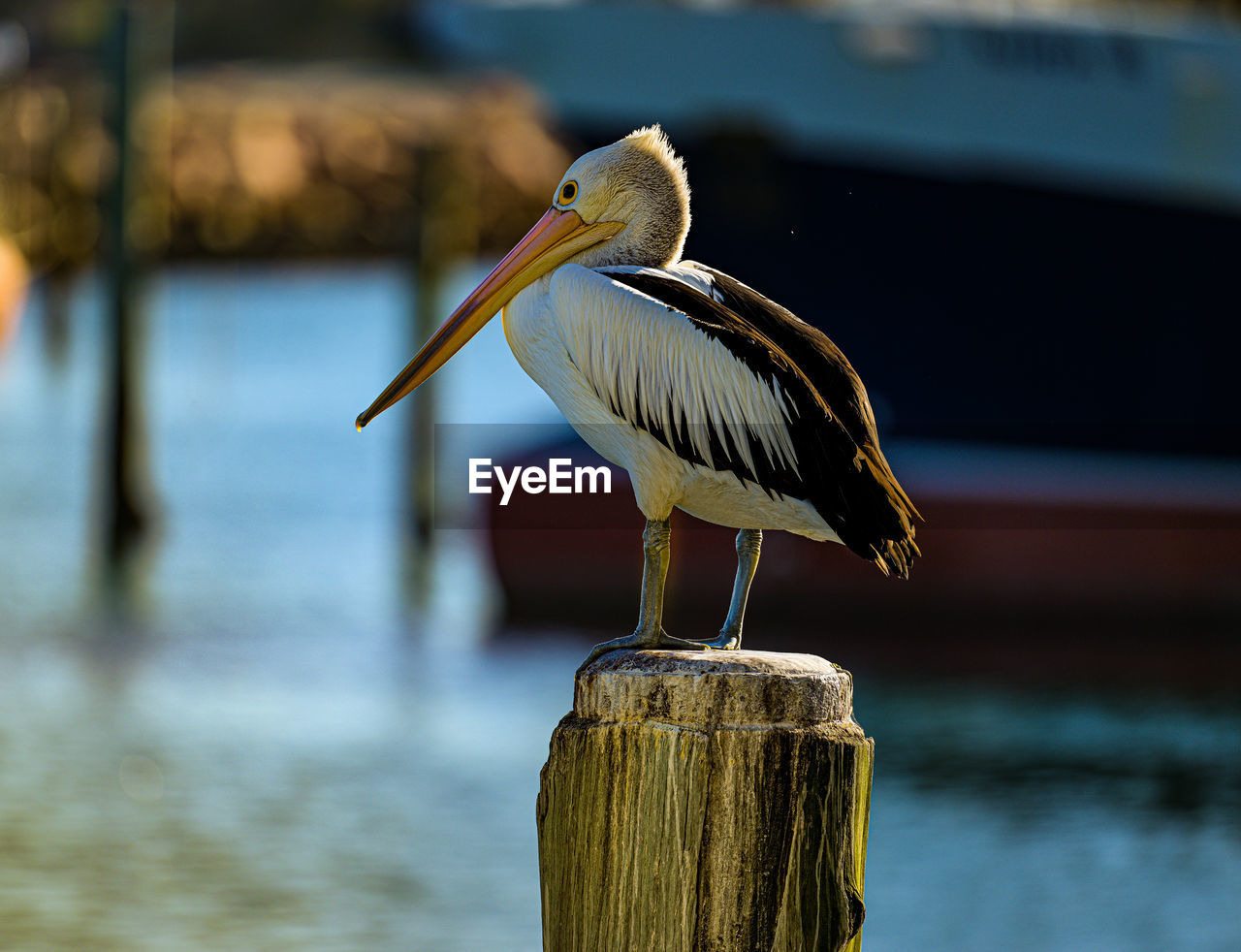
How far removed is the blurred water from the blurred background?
41 mm

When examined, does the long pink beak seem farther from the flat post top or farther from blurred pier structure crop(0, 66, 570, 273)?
blurred pier structure crop(0, 66, 570, 273)

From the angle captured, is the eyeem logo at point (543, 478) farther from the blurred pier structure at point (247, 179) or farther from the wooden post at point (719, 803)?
the blurred pier structure at point (247, 179)

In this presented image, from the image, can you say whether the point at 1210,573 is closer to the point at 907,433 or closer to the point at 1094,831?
the point at 907,433

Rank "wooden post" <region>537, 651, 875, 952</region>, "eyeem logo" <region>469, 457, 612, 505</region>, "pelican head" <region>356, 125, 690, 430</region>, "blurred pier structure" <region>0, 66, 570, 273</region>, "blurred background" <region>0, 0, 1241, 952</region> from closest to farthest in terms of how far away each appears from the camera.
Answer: "wooden post" <region>537, 651, 875, 952</region>, "eyeem logo" <region>469, 457, 612, 505</region>, "pelican head" <region>356, 125, 690, 430</region>, "blurred background" <region>0, 0, 1241, 952</region>, "blurred pier structure" <region>0, 66, 570, 273</region>

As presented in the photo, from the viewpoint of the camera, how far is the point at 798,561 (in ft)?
47.5

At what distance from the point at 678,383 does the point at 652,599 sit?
1.10 feet

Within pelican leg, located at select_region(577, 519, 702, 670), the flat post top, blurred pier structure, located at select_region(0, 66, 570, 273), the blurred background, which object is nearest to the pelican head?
pelican leg, located at select_region(577, 519, 702, 670)

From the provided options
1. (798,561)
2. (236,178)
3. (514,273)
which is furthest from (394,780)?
(236,178)

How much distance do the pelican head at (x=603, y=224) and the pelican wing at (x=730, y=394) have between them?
0.06m

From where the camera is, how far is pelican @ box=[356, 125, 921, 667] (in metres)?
2.74

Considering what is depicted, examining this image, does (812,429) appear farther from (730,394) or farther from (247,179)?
(247,179)

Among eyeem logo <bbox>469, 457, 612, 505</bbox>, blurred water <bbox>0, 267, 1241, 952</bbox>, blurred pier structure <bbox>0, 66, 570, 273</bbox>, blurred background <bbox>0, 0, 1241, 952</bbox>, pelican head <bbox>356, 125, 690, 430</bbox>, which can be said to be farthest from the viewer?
blurred pier structure <bbox>0, 66, 570, 273</bbox>

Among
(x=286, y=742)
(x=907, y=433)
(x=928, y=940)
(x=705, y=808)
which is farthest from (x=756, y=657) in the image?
(x=907, y=433)

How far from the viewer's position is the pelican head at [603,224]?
9.16ft
